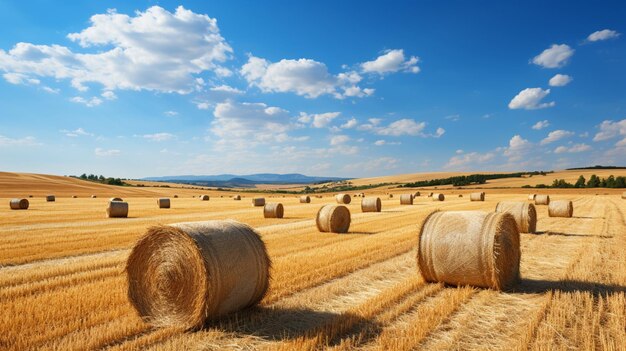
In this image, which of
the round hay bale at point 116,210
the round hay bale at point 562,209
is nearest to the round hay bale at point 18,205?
the round hay bale at point 116,210

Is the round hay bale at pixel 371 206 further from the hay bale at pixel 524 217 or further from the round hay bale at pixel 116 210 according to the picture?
the round hay bale at pixel 116 210

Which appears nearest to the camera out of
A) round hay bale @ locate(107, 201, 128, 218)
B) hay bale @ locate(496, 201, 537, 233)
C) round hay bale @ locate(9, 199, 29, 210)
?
hay bale @ locate(496, 201, 537, 233)

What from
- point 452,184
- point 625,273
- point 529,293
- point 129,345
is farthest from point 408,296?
point 452,184

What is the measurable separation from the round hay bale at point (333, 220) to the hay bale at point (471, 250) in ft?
25.7

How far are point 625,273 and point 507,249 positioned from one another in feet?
9.38

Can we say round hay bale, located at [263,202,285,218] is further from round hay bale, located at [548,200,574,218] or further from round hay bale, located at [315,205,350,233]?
round hay bale, located at [548,200,574,218]

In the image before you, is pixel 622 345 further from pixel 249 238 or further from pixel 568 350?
pixel 249 238

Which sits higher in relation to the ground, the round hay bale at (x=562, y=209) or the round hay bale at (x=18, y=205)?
the round hay bale at (x=18, y=205)

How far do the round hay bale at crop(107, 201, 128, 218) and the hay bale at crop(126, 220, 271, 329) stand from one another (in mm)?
18421

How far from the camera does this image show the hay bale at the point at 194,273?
6273mm

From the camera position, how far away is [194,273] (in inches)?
252

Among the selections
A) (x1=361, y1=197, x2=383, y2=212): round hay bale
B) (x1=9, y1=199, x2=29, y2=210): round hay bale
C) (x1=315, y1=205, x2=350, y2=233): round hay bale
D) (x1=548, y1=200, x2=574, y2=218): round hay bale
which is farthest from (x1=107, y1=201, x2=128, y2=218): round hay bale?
(x1=548, y1=200, x2=574, y2=218): round hay bale

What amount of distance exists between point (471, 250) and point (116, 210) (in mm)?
20453

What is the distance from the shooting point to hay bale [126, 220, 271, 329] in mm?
6273
